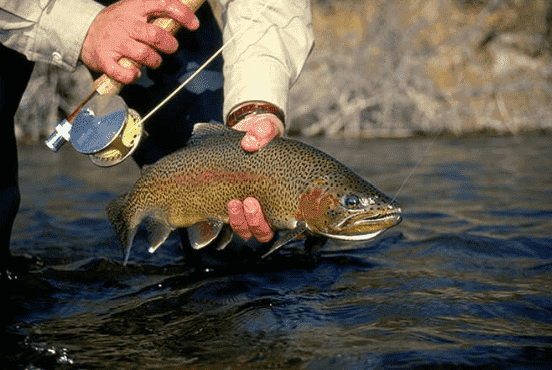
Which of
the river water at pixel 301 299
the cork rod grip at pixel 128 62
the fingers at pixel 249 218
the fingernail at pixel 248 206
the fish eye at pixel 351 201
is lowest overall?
the river water at pixel 301 299

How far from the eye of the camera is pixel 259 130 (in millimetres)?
2760

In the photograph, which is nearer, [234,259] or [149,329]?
[149,329]

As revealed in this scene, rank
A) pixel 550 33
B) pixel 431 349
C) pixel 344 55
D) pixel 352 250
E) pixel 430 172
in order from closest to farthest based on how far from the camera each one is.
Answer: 1. pixel 431 349
2. pixel 352 250
3. pixel 430 172
4. pixel 344 55
5. pixel 550 33

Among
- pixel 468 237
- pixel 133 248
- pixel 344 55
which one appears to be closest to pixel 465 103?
pixel 344 55

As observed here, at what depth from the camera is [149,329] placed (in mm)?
2688

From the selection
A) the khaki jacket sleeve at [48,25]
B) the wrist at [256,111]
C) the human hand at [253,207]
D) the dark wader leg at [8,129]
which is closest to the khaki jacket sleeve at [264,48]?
the wrist at [256,111]

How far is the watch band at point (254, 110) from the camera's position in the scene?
3.04 m

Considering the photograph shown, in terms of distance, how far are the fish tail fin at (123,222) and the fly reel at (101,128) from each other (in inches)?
14.9

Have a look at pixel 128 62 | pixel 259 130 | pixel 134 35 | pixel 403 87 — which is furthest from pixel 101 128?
pixel 403 87

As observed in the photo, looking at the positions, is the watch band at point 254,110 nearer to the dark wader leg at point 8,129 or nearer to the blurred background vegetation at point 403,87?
the dark wader leg at point 8,129

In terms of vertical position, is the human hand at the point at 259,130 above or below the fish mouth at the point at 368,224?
above

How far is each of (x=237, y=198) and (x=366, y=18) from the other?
9525 mm

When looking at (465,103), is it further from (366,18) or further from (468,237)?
(468,237)

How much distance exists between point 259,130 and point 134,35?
0.61 m
